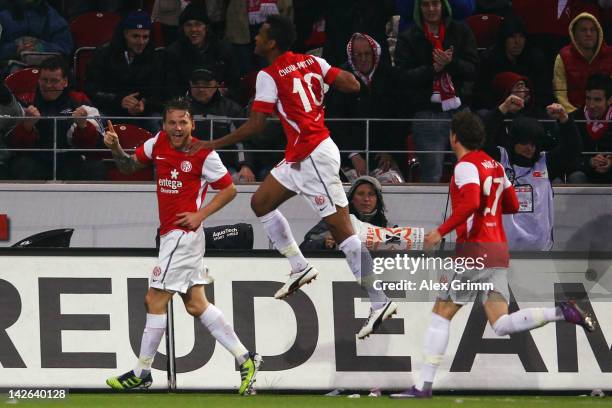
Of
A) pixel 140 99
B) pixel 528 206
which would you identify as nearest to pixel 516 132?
pixel 528 206

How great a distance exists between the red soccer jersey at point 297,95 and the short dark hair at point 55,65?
3971mm

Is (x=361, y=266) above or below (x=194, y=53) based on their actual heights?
below

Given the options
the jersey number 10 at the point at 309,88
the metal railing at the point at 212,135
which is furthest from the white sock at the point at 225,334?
the metal railing at the point at 212,135

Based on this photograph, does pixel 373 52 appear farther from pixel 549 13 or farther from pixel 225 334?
pixel 225 334

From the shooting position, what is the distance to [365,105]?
43.9 feet

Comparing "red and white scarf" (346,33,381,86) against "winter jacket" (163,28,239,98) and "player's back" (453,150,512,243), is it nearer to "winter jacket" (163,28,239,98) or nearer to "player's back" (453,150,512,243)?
"winter jacket" (163,28,239,98)

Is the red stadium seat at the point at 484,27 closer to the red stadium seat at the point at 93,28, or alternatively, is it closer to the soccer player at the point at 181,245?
the red stadium seat at the point at 93,28

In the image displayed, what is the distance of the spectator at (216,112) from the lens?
1323 cm

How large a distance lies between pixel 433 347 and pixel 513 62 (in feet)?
16.0

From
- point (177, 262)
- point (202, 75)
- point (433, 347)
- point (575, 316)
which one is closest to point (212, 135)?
point (202, 75)

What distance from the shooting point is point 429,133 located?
13.1 m

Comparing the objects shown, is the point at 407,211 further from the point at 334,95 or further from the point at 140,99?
the point at 140,99

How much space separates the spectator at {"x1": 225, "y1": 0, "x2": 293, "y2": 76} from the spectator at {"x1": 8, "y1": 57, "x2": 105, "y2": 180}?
1.76m

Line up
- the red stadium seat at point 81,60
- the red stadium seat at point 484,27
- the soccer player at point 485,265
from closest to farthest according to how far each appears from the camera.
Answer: the soccer player at point 485,265, the red stadium seat at point 81,60, the red stadium seat at point 484,27
